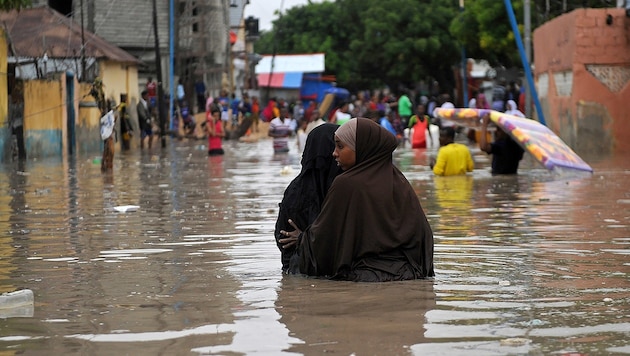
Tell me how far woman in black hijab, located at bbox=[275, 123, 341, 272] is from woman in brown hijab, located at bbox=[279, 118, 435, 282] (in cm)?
23

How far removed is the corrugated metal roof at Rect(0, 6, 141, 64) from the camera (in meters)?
32.1

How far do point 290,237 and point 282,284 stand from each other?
38 centimetres

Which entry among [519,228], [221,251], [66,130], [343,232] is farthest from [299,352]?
[66,130]

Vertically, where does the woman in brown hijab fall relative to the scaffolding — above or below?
below

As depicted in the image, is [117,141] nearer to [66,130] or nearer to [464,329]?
[66,130]

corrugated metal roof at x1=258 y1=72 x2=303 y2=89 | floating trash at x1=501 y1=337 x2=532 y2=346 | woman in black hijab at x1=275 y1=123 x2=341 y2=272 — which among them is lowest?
floating trash at x1=501 y1=337 x2=532 y2=346

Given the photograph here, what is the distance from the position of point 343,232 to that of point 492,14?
40.0 m

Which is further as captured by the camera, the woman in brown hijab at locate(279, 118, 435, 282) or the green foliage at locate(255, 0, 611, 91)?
the green foliage at locate(255, 0, 611, 91)

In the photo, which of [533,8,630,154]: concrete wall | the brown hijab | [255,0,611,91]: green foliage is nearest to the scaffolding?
[255,0,611,91]: green foliage

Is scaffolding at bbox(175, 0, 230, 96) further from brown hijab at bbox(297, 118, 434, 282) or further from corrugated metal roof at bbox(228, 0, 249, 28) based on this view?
brown hijab at bbox(297, 118, 434, 282)

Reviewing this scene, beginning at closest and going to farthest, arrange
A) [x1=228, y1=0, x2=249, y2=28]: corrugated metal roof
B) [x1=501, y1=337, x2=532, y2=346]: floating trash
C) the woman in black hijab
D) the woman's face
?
[x1=501, y1=337, x2=532, y2=346]: floating trash < the woman's face < the woman in black hijab < [x1=228, y1=0, x2=249, y2=28]: corrugated metal roof

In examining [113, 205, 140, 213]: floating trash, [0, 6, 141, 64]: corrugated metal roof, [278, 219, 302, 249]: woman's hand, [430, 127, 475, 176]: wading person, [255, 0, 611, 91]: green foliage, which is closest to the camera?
[278, 219, 302, 249]: woman's hand

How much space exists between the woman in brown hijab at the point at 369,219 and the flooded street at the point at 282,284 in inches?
6.0

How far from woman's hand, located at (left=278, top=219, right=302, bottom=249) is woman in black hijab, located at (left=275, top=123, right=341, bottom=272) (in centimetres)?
5
